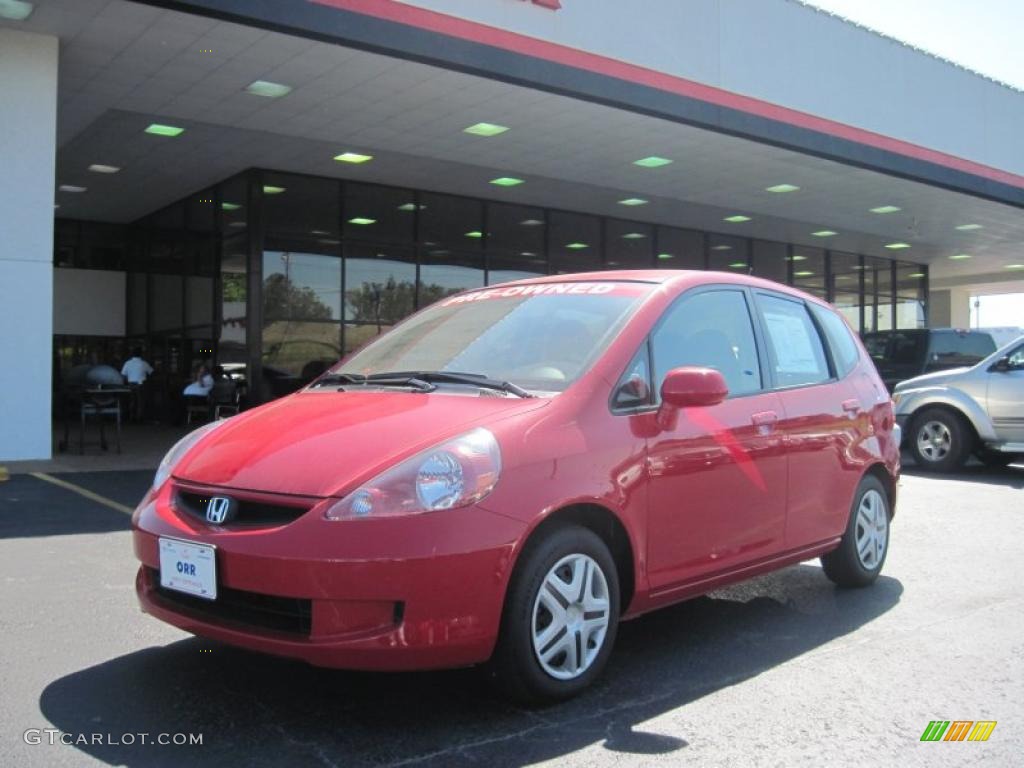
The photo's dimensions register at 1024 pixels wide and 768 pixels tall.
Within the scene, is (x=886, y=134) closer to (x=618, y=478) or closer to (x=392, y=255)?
(x=392, y=255)

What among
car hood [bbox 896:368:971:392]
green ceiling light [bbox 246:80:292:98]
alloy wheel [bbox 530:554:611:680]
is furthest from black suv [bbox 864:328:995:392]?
alloy wheel [bbox 530:554:611:680]

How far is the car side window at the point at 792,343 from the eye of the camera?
4832mm

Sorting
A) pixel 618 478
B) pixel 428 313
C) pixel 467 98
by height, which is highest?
pixel 467 98

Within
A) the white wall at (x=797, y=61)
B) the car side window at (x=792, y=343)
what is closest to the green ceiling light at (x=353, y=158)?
the white wall at (x=797, y=61)

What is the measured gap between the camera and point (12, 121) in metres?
10.6

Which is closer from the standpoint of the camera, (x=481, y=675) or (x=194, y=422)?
(x=481, y=675)

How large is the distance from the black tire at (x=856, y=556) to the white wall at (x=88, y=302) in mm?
20315

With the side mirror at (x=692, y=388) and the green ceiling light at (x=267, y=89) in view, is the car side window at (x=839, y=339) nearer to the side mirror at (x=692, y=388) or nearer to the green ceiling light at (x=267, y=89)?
the side mirror at (x=692, y=388)

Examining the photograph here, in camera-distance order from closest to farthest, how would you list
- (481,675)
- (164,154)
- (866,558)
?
1. (481,675)
2. (866,558)
3. (164,154)

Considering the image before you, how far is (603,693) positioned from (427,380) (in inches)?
58.1

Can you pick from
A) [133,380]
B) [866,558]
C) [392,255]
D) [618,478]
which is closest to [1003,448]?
[866,558]

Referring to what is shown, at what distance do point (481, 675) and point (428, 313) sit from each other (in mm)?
2244

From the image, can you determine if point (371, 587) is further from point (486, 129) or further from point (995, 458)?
point (486, 129)

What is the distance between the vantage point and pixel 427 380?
4062 millimetres
